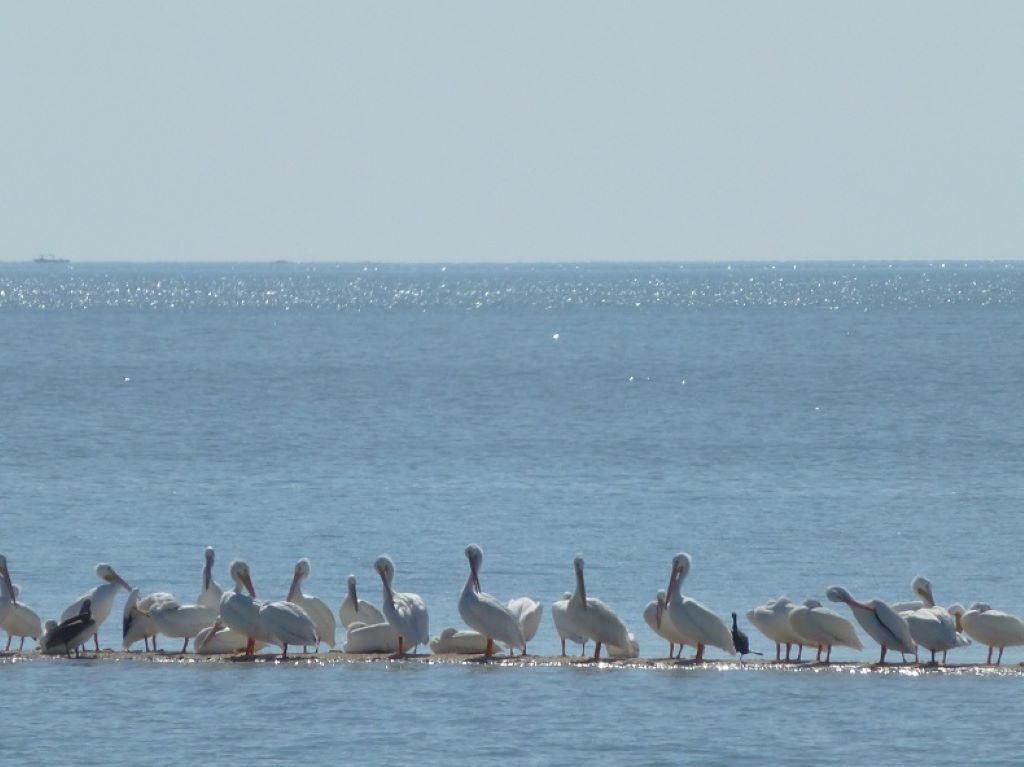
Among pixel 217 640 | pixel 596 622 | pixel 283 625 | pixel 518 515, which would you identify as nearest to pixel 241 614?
pixel 283 625

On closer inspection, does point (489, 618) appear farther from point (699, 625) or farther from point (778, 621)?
point (778, 621)

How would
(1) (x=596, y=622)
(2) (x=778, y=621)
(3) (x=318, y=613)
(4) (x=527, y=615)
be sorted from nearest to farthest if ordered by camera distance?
(1) (x=596, y=622), (2) (x=778, y=621), (4) (x=527, y=615), (3) (x=318, y=613)

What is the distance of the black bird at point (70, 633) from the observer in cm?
1644

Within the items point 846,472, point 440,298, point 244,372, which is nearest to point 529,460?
point 846,472

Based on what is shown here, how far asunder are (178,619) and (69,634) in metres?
0.84

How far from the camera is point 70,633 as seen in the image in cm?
1644

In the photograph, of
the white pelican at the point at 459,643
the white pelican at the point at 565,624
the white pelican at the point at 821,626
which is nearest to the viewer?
the white pelican at the point at 821,626

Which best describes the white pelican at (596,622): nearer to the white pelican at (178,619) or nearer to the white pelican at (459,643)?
the white pelican at (459,643)

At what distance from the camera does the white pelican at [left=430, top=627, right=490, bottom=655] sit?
16.8 meters

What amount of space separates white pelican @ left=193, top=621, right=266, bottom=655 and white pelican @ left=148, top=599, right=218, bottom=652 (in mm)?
125

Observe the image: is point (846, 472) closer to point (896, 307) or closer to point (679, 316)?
A: point (679, 316)

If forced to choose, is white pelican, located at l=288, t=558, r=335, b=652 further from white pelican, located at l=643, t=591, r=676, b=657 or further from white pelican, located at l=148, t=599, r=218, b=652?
white pelican, located at l=643, t=591, r=676, b=657

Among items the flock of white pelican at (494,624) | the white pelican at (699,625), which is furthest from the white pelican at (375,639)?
the white pelican at (699,625)

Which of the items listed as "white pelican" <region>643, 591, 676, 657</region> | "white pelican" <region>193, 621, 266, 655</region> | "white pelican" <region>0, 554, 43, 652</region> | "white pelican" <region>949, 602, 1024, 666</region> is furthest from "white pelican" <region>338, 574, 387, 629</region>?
"white pelican" <region>949, 602, 1024, 666</region>
